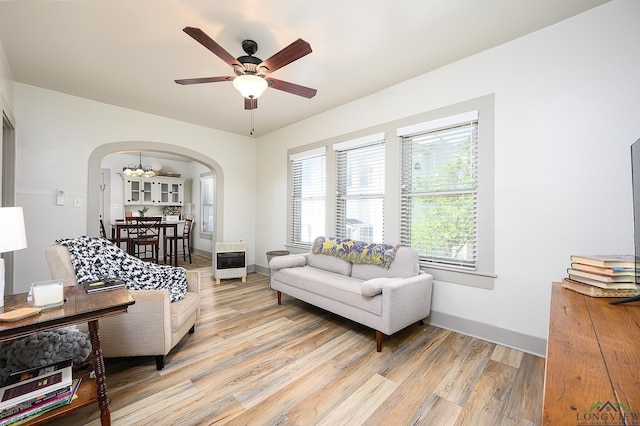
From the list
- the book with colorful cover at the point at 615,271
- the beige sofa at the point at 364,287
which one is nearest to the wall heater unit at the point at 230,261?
the beige sofa at the point at 364,287

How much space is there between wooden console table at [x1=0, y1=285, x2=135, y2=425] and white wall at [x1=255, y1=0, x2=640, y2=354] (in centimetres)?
279

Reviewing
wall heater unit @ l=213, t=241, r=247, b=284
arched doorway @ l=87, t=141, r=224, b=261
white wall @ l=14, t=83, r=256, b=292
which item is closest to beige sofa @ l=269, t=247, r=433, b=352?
wall heater unit @ l=213, t=241, r=247, b=284

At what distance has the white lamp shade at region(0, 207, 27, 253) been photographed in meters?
1.36

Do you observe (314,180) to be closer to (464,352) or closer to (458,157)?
(458,157)

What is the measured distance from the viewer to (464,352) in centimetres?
230

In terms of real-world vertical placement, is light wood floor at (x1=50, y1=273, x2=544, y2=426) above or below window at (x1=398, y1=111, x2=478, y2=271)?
below

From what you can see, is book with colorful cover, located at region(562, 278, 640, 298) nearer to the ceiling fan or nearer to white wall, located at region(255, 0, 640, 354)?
white wall, located at region(255, 0, 640, 354)

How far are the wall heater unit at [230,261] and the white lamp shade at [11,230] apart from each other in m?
3.15

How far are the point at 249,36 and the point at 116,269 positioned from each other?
235 cm

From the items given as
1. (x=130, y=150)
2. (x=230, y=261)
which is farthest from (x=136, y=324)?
(x=130, y=150)

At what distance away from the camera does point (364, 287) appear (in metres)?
2.38

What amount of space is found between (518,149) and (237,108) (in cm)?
348

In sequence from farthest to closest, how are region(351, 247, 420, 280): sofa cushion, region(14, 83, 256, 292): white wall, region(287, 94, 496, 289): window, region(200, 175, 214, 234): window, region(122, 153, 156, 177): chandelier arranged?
region(200, 175, 214, 234): window, region(122, 153, 156, 177): chandelier, region(14, 83, 256, 292): white wall, region(351, 247, 420, 280): sofa cushion, region(287, 94, 496, 289): window

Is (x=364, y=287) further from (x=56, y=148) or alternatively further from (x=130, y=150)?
(x=56, y=148)
